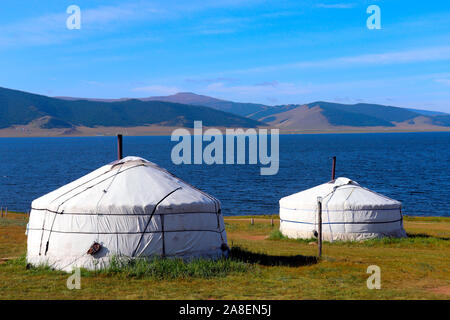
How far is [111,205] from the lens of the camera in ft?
45.8

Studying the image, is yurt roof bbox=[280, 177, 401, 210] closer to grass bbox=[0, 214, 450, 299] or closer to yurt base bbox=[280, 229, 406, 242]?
yurt base bbox=[280, 229, 406, 242]

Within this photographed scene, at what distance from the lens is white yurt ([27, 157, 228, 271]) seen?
1389cm

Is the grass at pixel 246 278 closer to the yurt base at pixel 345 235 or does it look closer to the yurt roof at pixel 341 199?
the yurt base at pixel 345 235

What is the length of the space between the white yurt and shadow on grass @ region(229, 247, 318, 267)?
48.8 inches

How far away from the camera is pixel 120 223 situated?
548 inches

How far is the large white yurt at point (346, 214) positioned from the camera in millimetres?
22484

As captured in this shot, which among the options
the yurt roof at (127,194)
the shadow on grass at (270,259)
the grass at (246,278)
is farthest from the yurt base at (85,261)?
the shadow on grass at (270,259)

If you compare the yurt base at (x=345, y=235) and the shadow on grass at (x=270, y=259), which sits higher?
the shadow on grass at (x=270, y=259)

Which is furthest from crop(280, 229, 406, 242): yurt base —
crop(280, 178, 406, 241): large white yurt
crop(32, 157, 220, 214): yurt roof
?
crop(32, 157, 220, 214): yurt roof

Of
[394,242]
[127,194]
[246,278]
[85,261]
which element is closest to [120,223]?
[127,194]

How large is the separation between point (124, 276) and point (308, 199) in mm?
11812

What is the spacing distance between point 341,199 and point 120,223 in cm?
1168

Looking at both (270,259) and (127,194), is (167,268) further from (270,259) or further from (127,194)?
(270,259)
